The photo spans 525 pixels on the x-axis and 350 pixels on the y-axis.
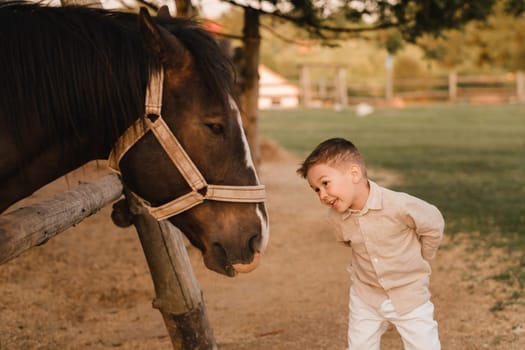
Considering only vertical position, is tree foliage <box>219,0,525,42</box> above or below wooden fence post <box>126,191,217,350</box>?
above

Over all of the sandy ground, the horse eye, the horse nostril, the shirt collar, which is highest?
the horse eye

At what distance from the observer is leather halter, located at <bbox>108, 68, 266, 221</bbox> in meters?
2.37

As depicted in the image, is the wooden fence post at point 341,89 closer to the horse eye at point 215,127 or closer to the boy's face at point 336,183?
the boy's face at point 336,183

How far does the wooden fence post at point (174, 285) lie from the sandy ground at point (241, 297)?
0.99 feet

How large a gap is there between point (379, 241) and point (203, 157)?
0.95 meters

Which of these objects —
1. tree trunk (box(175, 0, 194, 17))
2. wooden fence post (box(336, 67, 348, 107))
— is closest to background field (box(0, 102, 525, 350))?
tree trunk (box(175, 0, 194, 17))

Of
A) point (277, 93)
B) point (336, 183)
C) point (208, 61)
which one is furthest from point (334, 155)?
point (277, 93)

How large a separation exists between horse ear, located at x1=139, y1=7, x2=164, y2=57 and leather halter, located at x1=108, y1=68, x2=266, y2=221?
0.08 meters

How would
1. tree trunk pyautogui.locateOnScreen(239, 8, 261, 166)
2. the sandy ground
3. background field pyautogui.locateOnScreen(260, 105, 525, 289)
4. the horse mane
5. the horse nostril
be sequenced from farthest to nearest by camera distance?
background field pyautogui.locateOnScreen(260, 105, 525, 289) < tree trunk pyautogui.locateOnScreen(239, 8, 261, 166) < the sandy ground < the horse nostril < the horse mane

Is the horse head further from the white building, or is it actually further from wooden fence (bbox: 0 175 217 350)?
the white building

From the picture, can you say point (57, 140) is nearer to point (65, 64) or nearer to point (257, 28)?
point (65, 64)

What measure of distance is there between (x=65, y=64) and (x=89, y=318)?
271 cm

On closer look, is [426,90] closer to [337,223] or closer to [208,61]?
[337,223]

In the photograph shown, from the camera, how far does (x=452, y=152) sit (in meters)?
14.1
